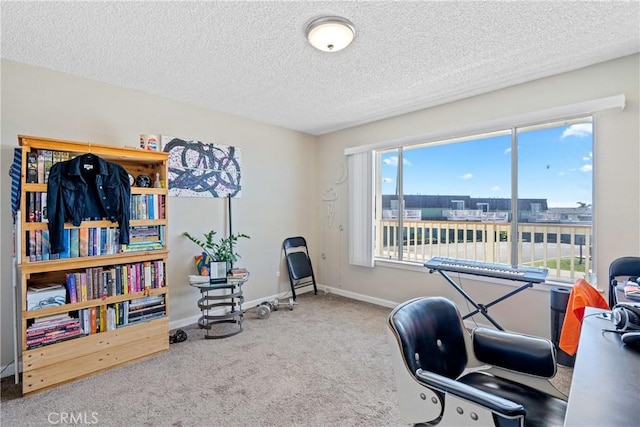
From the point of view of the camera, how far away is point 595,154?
247cm

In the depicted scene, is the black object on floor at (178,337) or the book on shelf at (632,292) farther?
the black object on floor at (178,337)

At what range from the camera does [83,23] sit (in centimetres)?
186

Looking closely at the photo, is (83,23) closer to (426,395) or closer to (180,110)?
(180,110)

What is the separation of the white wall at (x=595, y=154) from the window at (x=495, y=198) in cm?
14

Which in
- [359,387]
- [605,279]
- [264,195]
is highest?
[264,195]

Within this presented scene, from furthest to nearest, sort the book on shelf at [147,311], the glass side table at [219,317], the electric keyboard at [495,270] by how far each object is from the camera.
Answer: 1. the glass side table at [219,317]
2. the book on shelf at [147,311]
3. the electric keyboard at [495,270]

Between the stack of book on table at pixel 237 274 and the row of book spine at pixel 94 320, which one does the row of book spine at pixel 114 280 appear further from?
the stack of book on table at pixel 237 274

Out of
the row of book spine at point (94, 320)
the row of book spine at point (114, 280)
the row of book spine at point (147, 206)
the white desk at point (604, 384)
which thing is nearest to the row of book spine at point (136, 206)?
the row of book spine at point (147, 206)

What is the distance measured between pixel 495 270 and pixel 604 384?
176 centimetres

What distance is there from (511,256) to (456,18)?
7.72ft

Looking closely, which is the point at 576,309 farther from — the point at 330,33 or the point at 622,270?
the point at 330,33

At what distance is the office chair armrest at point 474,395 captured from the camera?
952mm

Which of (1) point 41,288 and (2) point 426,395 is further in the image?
(1) point 41,288

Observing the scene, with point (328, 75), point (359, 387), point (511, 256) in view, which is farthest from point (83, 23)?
point (511, 256)
